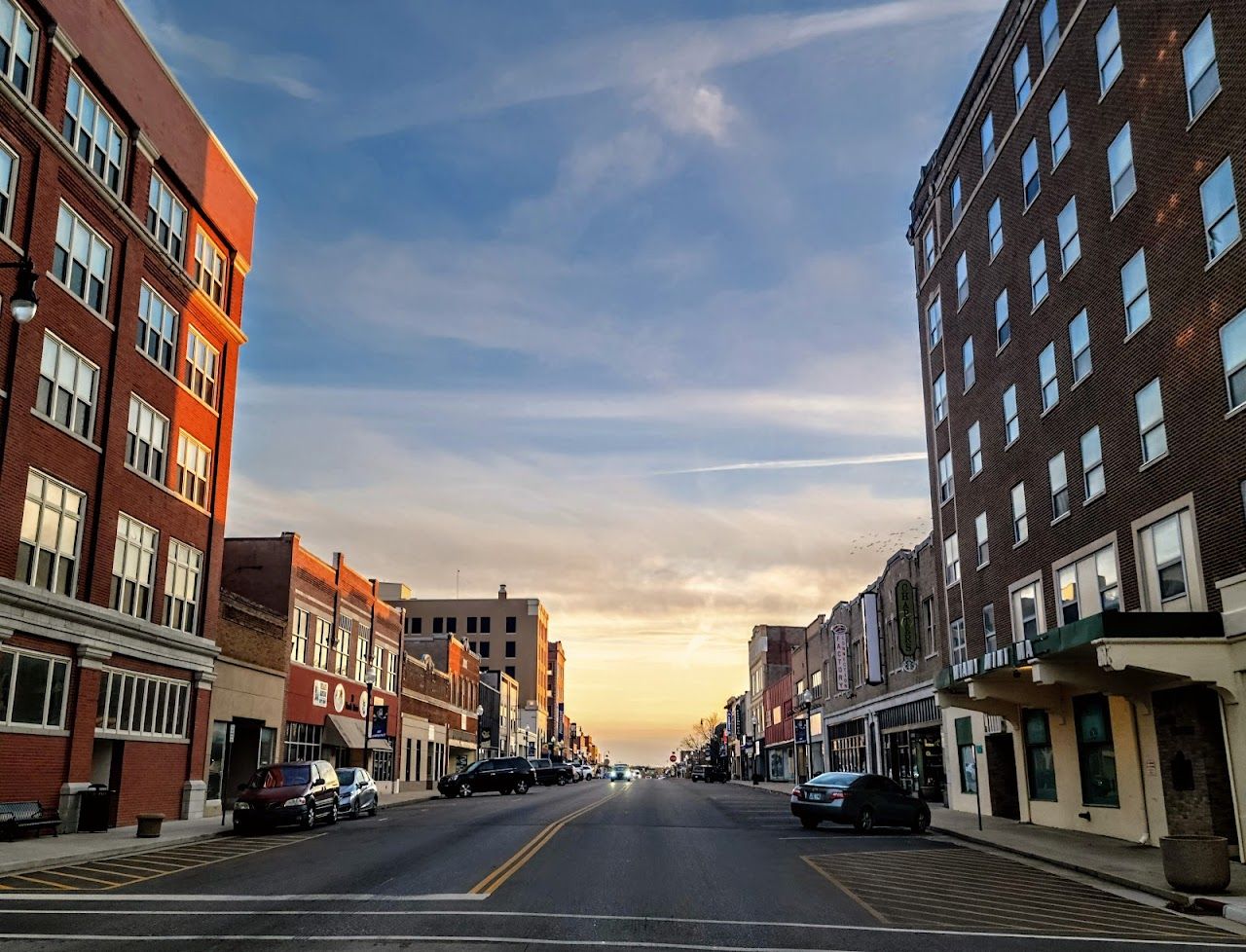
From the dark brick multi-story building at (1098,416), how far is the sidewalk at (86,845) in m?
18.3

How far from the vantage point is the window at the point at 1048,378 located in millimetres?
27672

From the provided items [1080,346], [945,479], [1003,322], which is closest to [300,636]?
[945,479]

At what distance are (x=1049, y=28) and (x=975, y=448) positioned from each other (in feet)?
40.7

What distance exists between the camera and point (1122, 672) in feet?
68.7

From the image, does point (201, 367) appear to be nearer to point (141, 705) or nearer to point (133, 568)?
point (133, 568)

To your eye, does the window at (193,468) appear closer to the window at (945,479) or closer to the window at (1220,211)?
the window at (945,479)

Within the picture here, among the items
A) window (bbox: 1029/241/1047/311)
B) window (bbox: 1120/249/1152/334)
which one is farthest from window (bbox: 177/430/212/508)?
window (bbox: 1120/249/1152/334)

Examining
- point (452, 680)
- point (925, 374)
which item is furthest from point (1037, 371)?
point (452, 680)

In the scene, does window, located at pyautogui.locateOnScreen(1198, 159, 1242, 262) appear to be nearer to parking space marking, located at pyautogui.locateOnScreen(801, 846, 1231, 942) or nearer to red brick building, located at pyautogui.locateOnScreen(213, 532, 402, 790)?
parking space marking, located at pyautogui.locateOnScreen(801, 846, 1231, 942)

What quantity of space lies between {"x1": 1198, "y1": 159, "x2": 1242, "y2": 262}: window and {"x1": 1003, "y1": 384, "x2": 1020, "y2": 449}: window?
426 inches

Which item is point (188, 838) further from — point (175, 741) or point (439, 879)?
Result: point (439, 879)

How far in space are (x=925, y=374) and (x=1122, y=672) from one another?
2163 cm

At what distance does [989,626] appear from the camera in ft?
110

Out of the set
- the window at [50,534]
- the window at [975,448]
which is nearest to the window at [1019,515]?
the window at [975,448]
